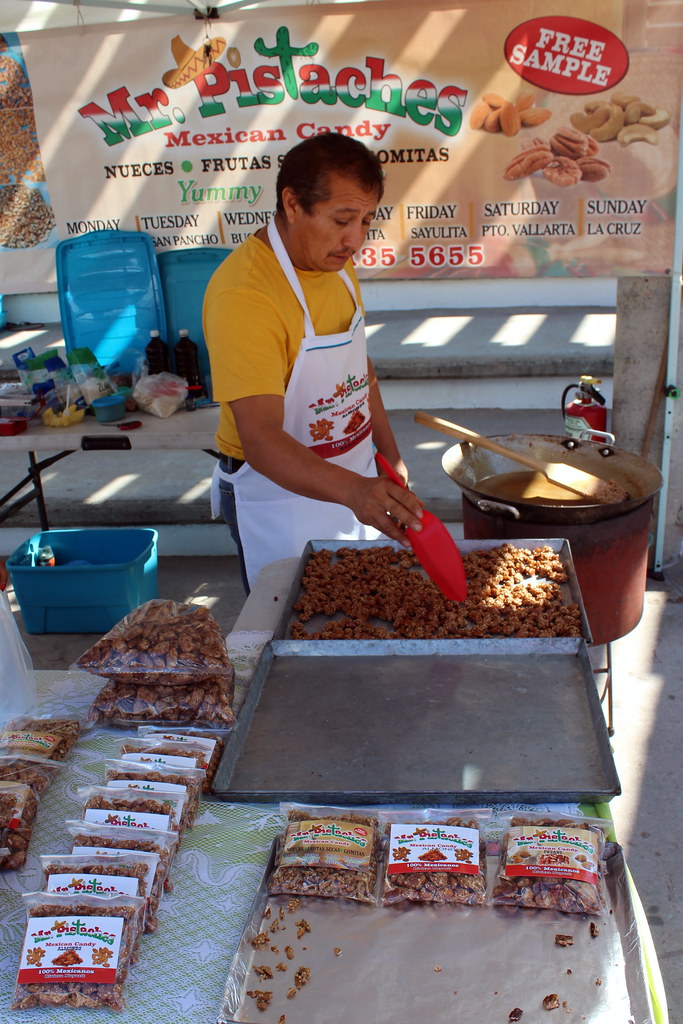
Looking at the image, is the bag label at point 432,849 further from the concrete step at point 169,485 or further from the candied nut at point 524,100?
the concrete step at point 169,485

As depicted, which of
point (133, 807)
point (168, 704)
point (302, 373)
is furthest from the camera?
point (302, 373)

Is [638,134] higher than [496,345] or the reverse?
higher

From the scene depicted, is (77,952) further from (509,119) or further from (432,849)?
(509,119)

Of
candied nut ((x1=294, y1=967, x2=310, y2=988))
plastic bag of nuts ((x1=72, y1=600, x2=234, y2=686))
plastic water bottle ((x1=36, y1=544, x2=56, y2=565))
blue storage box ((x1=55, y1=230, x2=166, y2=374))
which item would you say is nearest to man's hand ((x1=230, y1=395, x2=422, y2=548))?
plastic bag of nuts ((x1=72, y1=600, x2=234, y2=686))

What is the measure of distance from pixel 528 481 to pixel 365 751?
1.54m

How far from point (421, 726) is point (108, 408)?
253 centimetres

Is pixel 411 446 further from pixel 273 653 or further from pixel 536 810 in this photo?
pixel 536 810

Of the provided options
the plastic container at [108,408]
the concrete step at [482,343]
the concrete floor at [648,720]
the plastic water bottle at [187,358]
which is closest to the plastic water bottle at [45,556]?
the concrete floor at [648,720]

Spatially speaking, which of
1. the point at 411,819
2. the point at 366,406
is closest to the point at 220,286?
the point at 366,406

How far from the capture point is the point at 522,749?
4.59 feet

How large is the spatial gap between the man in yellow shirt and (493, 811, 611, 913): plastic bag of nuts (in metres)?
0.68

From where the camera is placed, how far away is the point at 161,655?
1508 millimetres

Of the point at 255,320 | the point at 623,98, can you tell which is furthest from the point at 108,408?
the point at 623,98

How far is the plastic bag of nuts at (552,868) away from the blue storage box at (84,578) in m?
2.72
